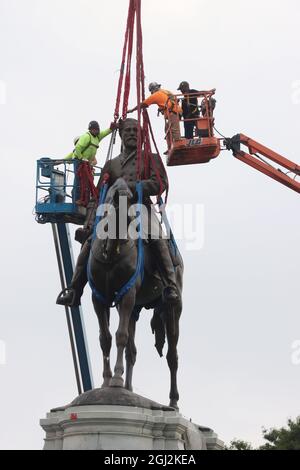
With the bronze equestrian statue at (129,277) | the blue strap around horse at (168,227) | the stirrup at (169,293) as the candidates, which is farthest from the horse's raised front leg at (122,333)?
the blue strap around horse at (168,227)

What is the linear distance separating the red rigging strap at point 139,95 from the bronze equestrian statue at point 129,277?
0.12 meters

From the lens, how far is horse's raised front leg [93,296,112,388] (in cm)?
2556

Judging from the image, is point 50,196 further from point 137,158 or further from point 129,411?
point 129,411

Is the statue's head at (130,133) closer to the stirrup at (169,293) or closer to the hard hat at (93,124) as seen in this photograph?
the stirrup at (169,293)

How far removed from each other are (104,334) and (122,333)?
38.4 inches

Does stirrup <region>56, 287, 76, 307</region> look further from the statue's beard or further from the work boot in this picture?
the statue's beard

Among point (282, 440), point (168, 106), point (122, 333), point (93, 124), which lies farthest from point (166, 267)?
point (282, 440)

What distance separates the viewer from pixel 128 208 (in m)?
25.1

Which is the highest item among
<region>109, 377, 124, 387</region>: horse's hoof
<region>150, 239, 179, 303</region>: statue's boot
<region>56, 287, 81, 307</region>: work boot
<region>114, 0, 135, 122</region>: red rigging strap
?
<region>114, 0, 135, 122</region>: red rigging strap

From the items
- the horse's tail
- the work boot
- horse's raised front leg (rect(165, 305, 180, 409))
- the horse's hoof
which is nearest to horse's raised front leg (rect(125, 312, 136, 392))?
horse's raised front leg (rect(165, 305, 180, 409))

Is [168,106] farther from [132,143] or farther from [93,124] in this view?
[132,143]

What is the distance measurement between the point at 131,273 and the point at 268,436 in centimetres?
2827

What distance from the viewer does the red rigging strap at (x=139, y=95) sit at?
2698 centimetres

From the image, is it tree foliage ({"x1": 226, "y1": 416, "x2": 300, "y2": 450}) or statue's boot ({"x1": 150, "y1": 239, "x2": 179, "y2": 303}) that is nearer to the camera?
statue's boot ({"x1": 150, "y1": 239, "x2": 179, "y2": 303})
